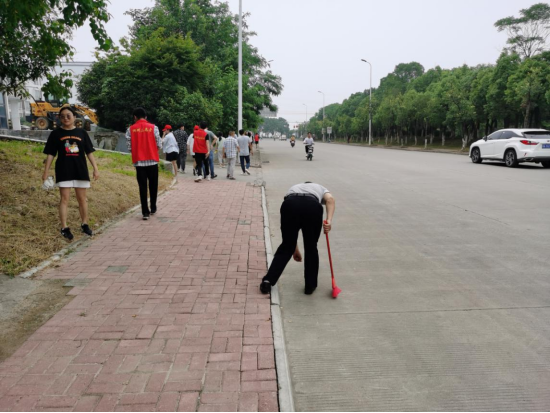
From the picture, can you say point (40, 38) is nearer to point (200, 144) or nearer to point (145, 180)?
point (145, 180)

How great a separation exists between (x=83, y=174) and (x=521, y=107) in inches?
1252

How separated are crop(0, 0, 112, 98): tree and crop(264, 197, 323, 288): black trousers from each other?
379 centimetres

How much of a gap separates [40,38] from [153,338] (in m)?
6.81

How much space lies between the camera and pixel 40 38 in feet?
26.6

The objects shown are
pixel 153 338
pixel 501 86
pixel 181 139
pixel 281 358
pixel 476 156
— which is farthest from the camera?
pixel 501 86

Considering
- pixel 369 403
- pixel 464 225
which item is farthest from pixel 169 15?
pixel 369 403

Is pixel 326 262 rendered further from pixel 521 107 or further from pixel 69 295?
pixel 521 107

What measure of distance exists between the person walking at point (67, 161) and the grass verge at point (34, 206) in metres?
0.46

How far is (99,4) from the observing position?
6.34 meters

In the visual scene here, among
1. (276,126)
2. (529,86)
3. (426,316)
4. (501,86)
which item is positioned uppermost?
(276,126)

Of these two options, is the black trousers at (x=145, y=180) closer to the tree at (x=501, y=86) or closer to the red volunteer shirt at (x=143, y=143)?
the red volunteer shirt at (x=143, y=143)

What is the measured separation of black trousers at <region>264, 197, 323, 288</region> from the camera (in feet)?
15.0

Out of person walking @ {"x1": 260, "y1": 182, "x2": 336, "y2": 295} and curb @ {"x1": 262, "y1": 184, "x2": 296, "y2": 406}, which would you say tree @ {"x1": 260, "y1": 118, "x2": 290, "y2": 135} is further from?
curb @ {"x1": 262, "y1": 184, "x2": 296, "y2": 406}

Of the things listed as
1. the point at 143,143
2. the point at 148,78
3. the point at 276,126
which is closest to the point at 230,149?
the point at 143,143
